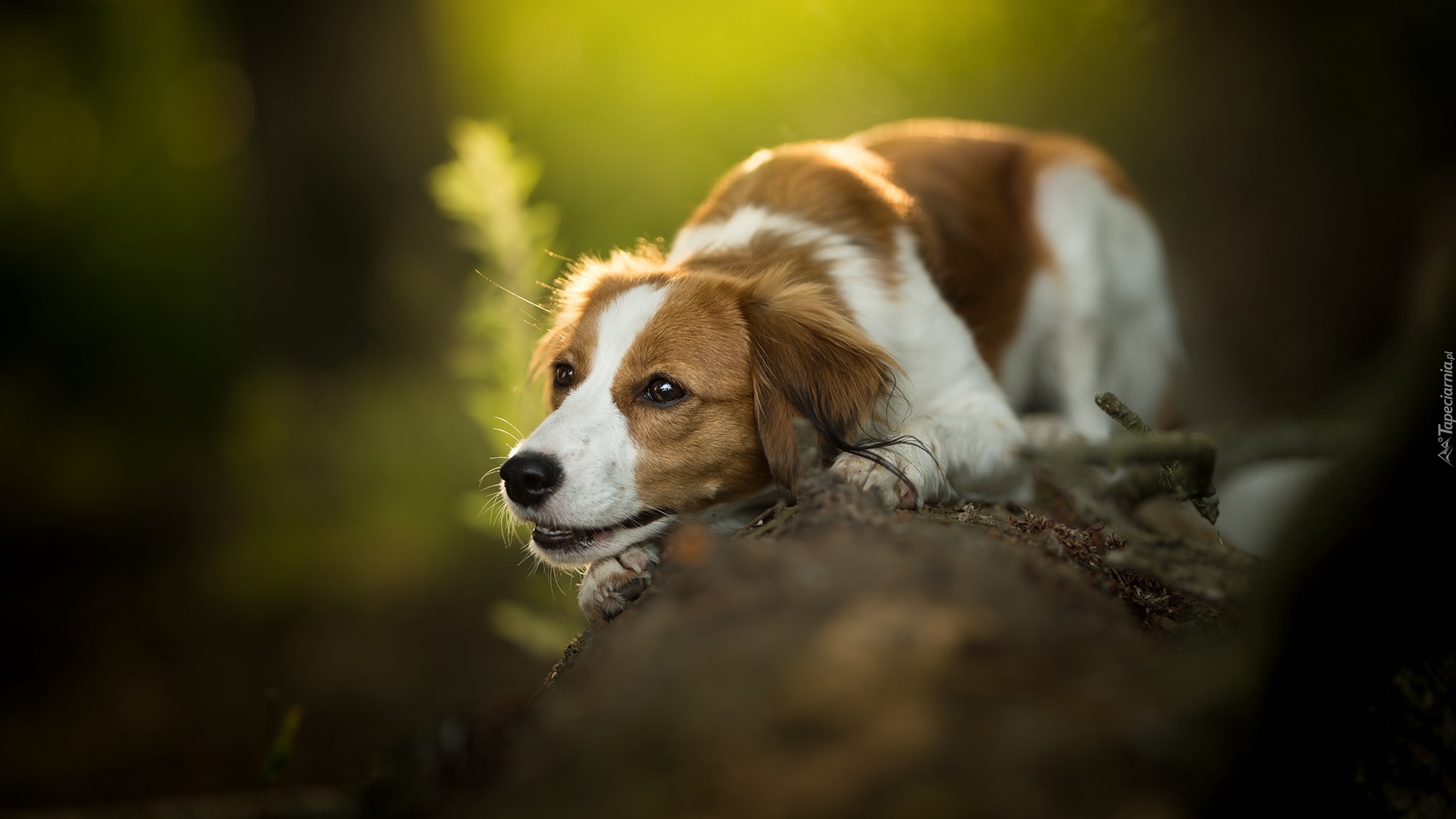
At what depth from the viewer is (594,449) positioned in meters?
2.34

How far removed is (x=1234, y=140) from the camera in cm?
511

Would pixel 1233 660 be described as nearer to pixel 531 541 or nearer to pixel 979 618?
pixel 979 618

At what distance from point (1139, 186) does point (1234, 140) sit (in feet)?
1.79

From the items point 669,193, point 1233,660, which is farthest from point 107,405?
point 1233,660

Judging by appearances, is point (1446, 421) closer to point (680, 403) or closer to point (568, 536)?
point (680, 403)

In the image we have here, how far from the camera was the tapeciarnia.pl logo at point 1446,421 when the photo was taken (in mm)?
1252

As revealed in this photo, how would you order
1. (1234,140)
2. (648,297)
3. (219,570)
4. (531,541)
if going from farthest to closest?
(219,570) < (1234,140) < (648,297) < (531,541)

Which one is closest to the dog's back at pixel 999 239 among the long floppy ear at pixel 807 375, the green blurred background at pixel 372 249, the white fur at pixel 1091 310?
the white fur at pixel 1091 310

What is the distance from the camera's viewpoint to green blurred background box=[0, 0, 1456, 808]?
4914 mm

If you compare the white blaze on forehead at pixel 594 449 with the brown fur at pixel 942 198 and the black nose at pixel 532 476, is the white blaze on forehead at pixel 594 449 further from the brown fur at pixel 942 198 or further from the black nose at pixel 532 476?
the brown fur at pixel 942 198

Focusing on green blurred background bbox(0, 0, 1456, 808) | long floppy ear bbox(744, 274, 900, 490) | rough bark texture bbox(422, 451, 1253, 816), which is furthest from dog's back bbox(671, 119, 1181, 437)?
rough bark texture bbox(422, 451, 1253, 816)

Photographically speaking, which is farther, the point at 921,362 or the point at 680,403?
the point at 921,362

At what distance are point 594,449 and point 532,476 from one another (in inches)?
7.1

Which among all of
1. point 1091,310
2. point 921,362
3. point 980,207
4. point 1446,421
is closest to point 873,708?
point 1446,421
